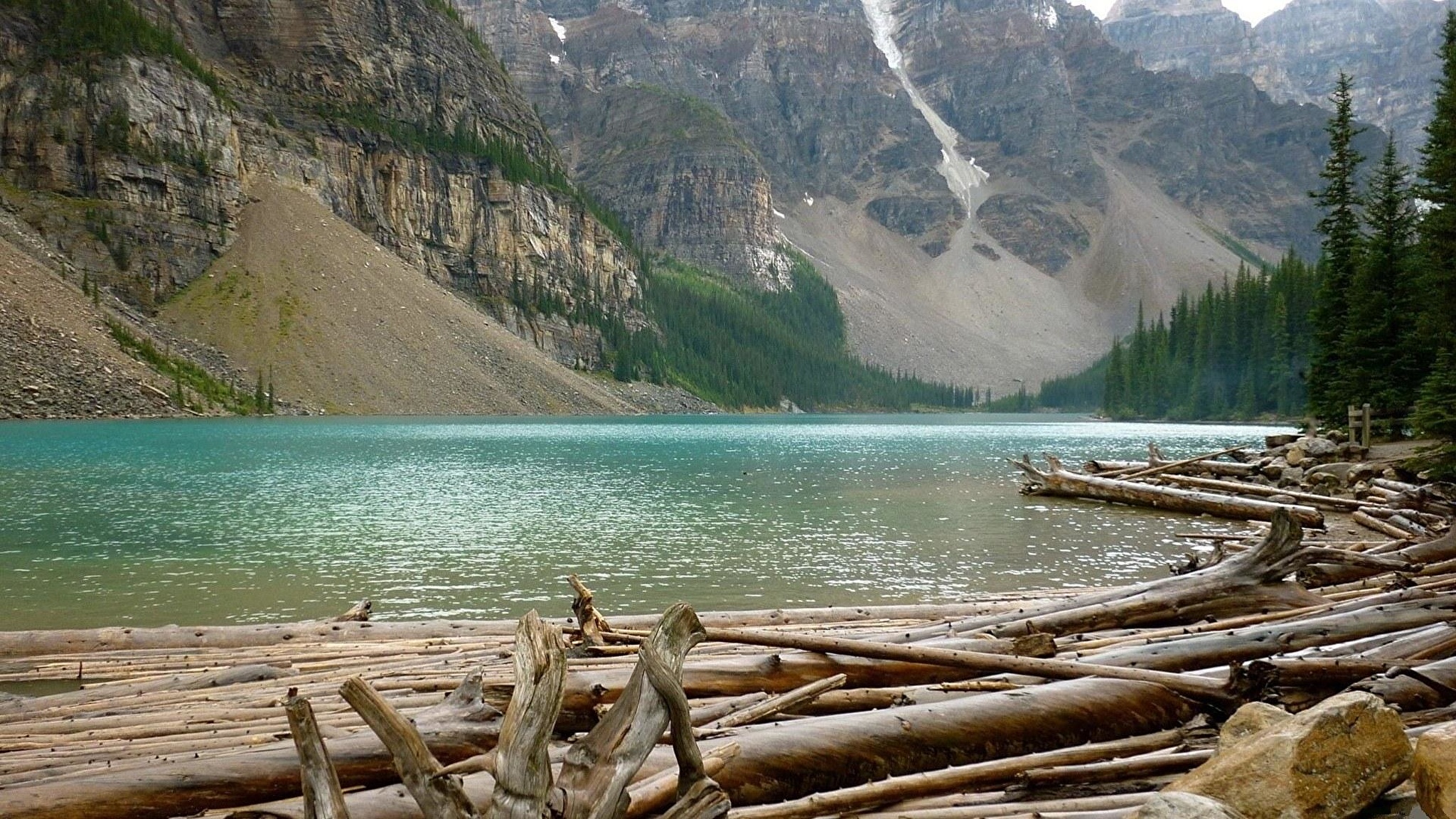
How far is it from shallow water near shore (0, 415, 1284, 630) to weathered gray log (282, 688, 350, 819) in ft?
40.7

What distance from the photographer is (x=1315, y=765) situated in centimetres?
441

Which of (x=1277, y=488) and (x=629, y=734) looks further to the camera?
(x=1277, y=488)

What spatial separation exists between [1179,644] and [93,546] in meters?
24.7

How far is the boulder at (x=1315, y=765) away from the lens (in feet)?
14.1

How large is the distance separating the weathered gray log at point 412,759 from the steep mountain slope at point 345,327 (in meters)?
118

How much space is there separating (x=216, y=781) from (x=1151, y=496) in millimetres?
31843

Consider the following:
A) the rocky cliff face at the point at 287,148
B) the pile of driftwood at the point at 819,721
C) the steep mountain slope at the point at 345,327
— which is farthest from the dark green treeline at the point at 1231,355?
the rocky cliff face at the point at 287,148

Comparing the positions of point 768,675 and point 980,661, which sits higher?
point 980,661

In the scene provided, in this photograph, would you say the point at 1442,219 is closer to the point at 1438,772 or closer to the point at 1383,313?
the point at 1383,313

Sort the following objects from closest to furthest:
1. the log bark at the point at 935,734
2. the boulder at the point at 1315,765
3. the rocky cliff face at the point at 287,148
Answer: the boulder at the point at 1315,765
the log bark at the point at 935,734
the rocky cliff face at the point at 287,148

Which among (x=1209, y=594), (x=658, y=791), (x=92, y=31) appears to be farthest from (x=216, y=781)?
(x=92, y=31)

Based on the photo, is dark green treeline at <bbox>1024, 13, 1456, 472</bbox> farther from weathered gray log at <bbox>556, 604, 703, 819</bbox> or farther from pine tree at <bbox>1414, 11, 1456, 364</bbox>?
weathered gray log at <bbox>556, 604, 703, 819</bbox>

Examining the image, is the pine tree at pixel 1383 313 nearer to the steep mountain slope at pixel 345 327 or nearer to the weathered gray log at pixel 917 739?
the weathered gray log at pixel 917 739

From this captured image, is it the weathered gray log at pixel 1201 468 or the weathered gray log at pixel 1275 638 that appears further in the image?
the weathered gray log at pixel 1201 468
